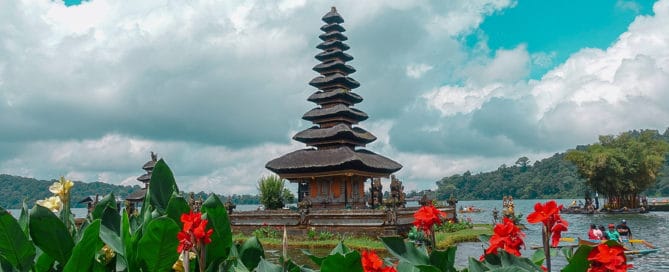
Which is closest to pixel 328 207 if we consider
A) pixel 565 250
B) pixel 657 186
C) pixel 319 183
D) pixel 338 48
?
pixel 319 183

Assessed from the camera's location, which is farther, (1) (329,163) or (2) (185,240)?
(1) (329,163)

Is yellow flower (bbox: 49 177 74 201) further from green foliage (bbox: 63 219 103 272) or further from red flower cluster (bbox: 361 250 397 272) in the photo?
red flower cluster (bbox: 361 250 397 272)

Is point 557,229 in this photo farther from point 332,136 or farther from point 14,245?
point 332,136

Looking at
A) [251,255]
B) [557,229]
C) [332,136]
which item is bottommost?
[251,255]

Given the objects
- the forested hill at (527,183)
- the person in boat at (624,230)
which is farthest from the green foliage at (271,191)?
the forested hill at (527,183)

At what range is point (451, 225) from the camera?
1016 inches

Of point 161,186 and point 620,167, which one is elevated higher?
point 620,167

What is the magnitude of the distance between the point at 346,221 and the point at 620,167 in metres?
37.0

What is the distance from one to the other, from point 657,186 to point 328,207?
102750mm

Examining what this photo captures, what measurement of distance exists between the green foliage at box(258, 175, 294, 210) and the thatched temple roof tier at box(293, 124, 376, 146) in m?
3.13

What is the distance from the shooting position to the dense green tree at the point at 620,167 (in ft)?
156

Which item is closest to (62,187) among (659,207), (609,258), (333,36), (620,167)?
(609,258)

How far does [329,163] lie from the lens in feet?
82.3

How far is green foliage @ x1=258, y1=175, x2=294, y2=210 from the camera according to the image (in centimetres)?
2945
